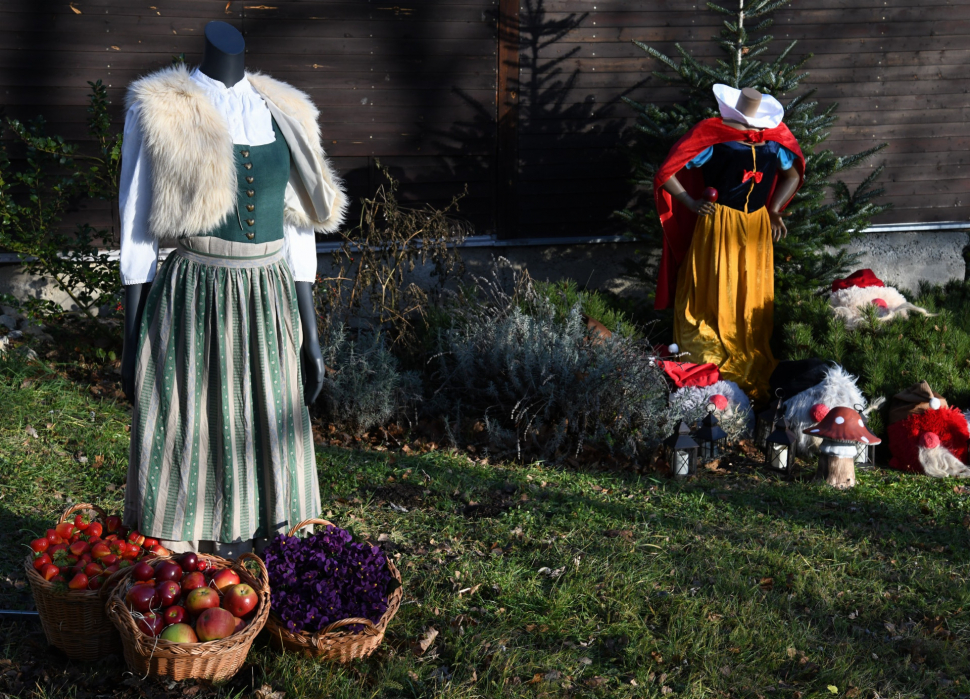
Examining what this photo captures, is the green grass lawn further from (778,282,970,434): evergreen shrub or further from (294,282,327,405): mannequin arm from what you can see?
(294,282,327,405): mannequin arm

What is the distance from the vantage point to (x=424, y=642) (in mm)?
3158

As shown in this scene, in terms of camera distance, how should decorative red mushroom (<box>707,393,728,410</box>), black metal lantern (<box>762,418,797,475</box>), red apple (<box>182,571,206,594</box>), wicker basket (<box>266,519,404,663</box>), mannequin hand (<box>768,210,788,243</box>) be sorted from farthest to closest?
mannequin hand (<box>768,210,788,243</box>), decorative red mushroom (<box>707,393,728,410</box>), black metal lantern (<box>762,418,797,475</box>), wicker basket (<box>266,519,404,663</box>), red apple (<box>182,571,206,594</box>)

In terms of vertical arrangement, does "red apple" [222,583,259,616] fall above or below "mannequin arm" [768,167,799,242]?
below

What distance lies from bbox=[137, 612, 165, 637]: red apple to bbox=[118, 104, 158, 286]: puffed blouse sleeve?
3.57ft

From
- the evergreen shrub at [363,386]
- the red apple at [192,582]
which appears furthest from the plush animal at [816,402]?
the red apple at [192,582]

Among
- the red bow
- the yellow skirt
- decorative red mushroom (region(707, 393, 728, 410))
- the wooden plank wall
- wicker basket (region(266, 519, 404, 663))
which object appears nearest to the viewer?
wicker basket (region(266, 519, 404, 663))

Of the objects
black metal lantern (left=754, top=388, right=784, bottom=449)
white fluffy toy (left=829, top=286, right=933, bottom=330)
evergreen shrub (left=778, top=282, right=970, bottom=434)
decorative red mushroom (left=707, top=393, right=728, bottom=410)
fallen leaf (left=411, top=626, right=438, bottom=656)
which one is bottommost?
fallen leaf (left=411, top=626, right=438, bottom=656)

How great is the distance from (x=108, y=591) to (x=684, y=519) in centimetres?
274

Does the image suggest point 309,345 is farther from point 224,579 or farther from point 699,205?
point 699,205

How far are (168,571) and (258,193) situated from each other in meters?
1.28

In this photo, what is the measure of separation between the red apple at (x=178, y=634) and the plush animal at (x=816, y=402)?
3946 millimetres

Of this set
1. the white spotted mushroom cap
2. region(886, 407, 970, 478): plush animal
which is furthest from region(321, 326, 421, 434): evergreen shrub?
region(886, 407, 970, 478): plush animal

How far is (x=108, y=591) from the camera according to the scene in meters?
2.79

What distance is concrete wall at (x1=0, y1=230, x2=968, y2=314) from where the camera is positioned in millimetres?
6574
